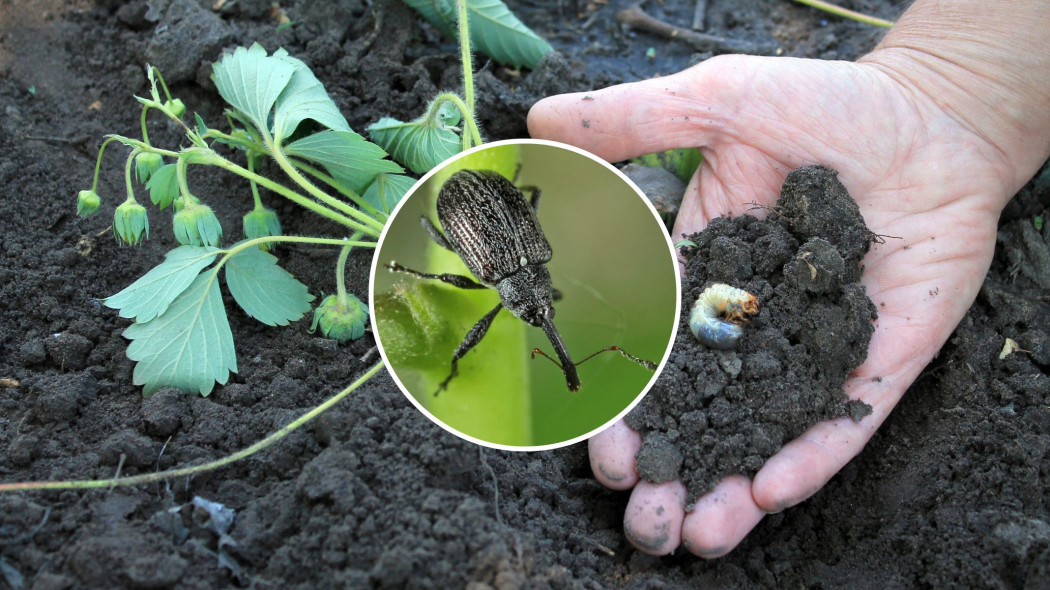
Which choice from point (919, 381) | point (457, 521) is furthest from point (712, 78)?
point (457, 521)

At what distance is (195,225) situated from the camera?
2570mm

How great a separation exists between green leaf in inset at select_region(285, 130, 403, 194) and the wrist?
218 cm

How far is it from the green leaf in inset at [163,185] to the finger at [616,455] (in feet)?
5.96

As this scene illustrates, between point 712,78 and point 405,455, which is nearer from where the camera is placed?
point 405,455

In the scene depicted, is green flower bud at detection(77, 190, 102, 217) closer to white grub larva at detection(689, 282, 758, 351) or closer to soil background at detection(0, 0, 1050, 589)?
soil background at detection(0, 0, 1050, 589)

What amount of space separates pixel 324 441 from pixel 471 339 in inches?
22.1

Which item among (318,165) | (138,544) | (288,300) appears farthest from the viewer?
(318,165)

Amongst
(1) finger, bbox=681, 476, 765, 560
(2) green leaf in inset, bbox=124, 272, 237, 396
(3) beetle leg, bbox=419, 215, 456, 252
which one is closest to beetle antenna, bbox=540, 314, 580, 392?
(3) beetle leg, bbox=419, 215, 456, 252

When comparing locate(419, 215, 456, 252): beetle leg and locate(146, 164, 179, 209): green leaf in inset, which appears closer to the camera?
locate(419, 215, 456, 252): beetle leg

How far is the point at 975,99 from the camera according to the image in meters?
3.03

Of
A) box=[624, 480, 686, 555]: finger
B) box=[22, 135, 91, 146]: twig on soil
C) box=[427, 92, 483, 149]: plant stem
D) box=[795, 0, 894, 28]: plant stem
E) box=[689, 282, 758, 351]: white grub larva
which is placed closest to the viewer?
box=[624, 480, 686, 555]: finger

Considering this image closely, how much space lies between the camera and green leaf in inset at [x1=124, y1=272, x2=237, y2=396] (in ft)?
8.30

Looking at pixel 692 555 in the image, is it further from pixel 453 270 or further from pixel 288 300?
pixel 288 300

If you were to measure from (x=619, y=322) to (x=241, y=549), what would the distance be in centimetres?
125
